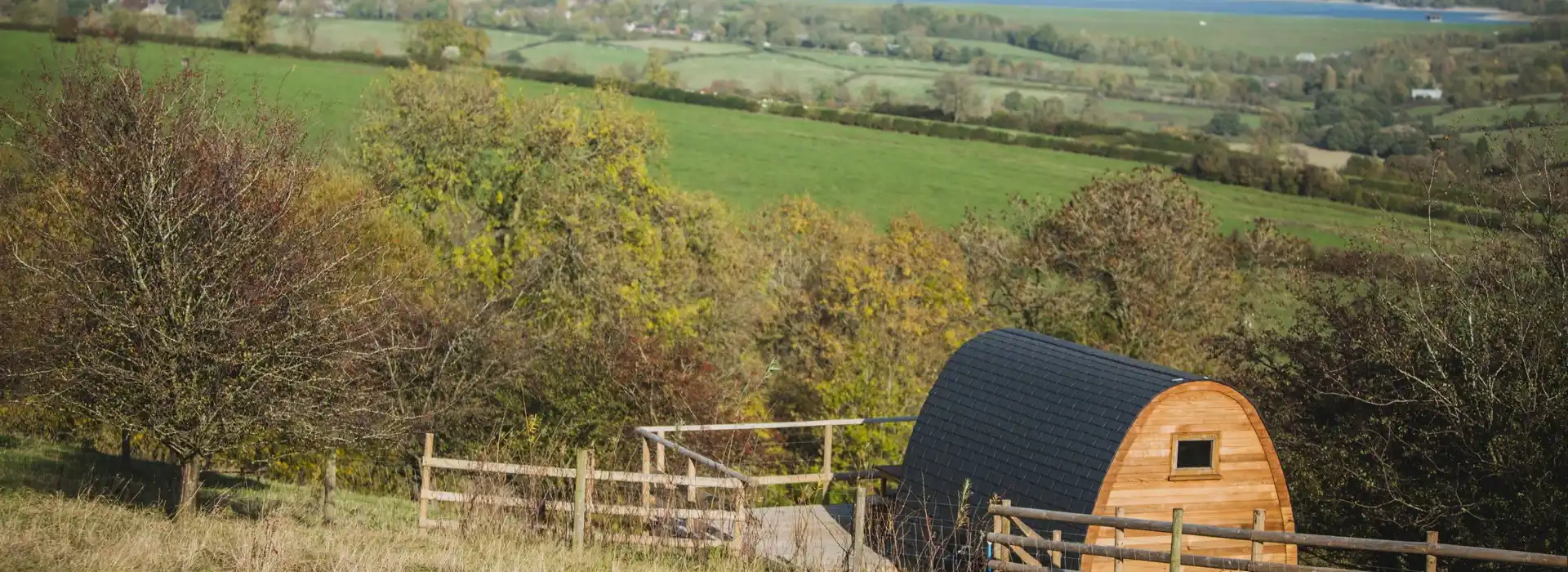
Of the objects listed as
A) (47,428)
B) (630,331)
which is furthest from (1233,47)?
Answer: (47,428)

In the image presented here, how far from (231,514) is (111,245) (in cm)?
447

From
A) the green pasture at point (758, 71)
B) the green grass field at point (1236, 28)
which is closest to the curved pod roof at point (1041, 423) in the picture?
the green pasture at point (758, 71)

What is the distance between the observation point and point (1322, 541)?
562 inches

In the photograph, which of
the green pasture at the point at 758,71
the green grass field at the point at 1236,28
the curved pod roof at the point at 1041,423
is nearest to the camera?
the curved pod roof at the point at 1041,423

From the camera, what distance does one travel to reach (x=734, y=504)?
1823cm

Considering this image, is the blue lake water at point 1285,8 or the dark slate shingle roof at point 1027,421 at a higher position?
the blue lake water at point 1285,8

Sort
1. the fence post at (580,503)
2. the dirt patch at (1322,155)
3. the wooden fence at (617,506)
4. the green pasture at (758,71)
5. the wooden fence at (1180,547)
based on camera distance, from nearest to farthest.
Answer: the wooden fence at (1180,547)
the fence post at (580,503)
the wooden fence at (617,506)
the dirt patch at (1322,155)
the green pasture at (758,71)

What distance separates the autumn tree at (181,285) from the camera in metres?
17.1

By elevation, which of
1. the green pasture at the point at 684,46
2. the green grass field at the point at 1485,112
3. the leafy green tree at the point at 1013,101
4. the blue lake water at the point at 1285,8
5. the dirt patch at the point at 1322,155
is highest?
the blue lake water at the point at 1285,8

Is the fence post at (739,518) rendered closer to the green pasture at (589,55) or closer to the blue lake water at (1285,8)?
the green pasture at (589,55)

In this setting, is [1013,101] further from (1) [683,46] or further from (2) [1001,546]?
(2) [1001,546]

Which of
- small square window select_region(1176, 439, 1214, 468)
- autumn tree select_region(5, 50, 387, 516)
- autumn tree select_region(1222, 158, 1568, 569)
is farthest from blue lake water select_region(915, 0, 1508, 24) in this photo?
autumn tree select_region(5, 50, 387, 516)

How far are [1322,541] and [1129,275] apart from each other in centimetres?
3201

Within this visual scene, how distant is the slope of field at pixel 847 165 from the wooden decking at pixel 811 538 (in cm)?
4978
